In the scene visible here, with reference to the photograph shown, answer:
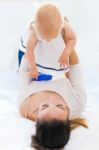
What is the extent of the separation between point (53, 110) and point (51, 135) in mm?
110

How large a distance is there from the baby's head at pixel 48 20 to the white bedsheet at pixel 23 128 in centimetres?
33

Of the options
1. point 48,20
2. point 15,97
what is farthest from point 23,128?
point 48,20

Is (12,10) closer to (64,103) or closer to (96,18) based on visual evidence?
(96,18)

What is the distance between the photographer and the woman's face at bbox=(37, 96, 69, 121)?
4.25ft

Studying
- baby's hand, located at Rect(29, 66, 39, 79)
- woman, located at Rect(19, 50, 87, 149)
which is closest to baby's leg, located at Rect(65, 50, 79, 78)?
woman, located at Rect(19, 50, 87, 149)

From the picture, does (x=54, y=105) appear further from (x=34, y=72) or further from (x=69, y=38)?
(x=69, y=38)

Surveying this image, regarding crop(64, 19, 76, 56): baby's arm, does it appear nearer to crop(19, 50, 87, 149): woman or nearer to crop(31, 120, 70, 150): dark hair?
crop(19, 50, 87, 149): woman

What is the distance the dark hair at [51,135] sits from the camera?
1.24 m

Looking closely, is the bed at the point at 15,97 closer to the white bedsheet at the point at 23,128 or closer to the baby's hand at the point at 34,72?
the white bedsheet at the point at 23,128

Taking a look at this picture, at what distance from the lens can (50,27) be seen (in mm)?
1353

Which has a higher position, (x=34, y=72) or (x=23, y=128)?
(x=34, y=72)

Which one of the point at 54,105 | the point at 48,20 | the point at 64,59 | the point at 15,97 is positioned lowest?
the point at 15,97

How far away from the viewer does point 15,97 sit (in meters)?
1.64

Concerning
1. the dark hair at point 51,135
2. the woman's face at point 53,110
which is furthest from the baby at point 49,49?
the dark hair at point 51,135
